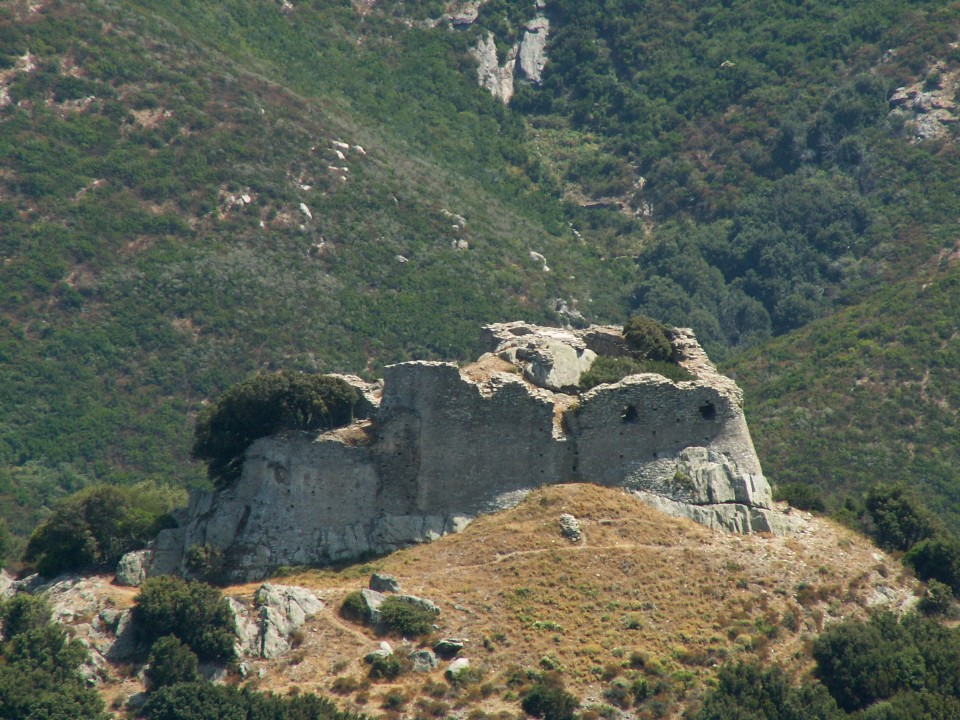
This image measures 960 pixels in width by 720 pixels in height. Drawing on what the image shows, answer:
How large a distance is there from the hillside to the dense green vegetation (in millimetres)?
1247

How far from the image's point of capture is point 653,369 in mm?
54000

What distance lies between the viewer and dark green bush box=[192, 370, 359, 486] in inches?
2036

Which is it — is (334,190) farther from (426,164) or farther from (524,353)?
(524,353)

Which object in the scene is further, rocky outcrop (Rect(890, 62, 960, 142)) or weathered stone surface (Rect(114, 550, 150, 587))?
rocky outcrop (Rect(890, 62, 960, 142))

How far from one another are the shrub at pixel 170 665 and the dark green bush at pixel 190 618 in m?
0.53

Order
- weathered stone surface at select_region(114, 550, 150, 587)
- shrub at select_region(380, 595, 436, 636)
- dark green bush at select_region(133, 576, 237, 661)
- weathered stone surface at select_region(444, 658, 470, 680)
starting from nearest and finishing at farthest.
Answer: weathered stone surface at select_region(444, 658, 470, 680) → dark green bush at select_region(133, 576, 237, 661) → shrub at select_region(380, 595, 436, 636) → weathered stone surface at select_region(114, 550, 150, 587)

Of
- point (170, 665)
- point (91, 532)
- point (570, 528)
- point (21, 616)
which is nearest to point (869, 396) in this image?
point (570, 528)

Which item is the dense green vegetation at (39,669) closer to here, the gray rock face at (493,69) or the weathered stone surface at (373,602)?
the weathered stone surface at (373,602)

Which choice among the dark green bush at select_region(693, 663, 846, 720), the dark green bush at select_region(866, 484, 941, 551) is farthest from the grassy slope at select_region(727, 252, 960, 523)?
the dark green bush at select_region(693, 663, 846, 720)

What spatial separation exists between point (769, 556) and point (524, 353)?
10.9m

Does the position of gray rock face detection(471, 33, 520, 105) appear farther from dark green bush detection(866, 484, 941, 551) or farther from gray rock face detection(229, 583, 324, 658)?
gray rock face detection(229, 583, 324, 658)

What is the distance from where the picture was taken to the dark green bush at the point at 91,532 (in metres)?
50.5

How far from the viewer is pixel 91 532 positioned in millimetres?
51125

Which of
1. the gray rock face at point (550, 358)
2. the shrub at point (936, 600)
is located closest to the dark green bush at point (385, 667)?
the gray rock face at point (550, 358)
